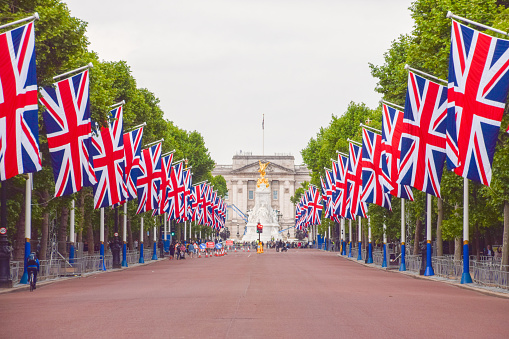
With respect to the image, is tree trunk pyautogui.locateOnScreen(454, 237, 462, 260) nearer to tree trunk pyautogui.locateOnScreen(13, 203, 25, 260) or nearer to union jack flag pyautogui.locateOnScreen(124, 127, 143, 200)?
union jack flag pyautogui.locateOnScreen(124, 127, 143, 200)

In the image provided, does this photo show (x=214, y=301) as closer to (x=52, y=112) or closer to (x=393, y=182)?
(x=52, y=112)

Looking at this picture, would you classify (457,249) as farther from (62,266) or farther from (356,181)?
(62,266)

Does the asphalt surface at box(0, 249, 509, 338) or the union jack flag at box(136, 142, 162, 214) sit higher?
the union jack flag at box(136, 142, 162, 214)

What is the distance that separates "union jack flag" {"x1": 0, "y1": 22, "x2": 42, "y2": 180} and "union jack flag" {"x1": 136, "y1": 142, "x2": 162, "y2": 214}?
25.6 meters

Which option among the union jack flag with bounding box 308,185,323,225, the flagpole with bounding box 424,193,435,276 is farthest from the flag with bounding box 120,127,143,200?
the union jack flag with bounding box 308,185,323,225

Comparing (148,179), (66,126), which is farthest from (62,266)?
(66,126)

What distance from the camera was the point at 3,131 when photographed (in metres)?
26.8

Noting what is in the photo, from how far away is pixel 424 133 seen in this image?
1345 inches

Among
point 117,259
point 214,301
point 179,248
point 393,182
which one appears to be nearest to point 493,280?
point 393,182

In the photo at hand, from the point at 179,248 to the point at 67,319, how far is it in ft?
198

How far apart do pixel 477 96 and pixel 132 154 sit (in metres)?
26.0

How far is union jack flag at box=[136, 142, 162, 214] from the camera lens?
53656 millimetres

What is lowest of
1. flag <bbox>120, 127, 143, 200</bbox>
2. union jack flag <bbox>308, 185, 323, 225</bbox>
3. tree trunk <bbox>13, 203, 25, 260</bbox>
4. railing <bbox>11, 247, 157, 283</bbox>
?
railing <bbox>11, 247, 157, 283</bbox>

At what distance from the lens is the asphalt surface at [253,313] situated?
1648 cm
